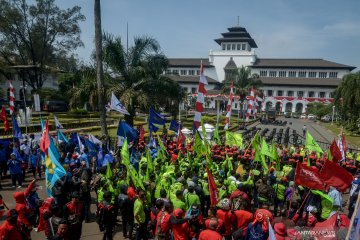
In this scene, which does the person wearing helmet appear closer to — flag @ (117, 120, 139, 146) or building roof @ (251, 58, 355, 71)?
flag @ (117, 120, 139, 146)

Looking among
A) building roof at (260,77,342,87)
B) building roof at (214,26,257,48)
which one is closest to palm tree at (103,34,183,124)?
building roof at (260,77,342,87)

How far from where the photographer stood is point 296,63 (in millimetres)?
76750

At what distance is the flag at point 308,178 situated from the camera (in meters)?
5.91

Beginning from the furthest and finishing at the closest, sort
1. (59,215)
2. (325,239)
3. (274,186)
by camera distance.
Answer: (274,186) < (59,215) < (325,239)

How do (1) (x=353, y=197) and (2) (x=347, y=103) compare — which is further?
(2) (x=347, y=103)

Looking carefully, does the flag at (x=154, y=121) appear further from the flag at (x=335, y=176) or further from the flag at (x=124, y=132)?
the flag at (x=335, y=176)

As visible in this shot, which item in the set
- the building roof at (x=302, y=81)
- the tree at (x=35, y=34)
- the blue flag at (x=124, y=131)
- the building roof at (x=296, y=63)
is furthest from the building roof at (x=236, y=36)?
the blue flag at (x=124, y=131)

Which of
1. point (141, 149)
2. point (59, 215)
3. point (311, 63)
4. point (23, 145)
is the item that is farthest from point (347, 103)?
point (311, 63)

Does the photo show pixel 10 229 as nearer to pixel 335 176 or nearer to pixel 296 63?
pixel 335 176

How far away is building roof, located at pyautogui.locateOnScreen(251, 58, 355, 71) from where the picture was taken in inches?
2886

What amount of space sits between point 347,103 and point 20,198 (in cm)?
3315

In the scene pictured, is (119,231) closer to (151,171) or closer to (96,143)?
(151,171)

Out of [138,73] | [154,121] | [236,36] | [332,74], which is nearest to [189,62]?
[236,36]

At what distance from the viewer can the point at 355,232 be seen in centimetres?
378
